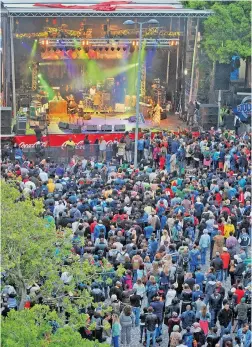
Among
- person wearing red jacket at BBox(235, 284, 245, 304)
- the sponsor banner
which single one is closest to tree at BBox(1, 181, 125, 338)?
person wearing red jacket at BBox(235, 284, 245, 304)

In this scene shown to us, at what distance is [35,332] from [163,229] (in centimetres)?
1003

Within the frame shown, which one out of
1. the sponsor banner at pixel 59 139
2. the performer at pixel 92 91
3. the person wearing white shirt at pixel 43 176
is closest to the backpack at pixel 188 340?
the person wearing white shirt at pixel 43 176

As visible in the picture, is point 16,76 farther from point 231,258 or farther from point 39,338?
point 39,338

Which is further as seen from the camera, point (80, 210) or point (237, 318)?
point (80, 210)

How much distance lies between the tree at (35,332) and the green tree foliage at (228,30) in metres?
28.4

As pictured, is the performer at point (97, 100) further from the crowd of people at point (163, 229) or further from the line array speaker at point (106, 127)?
the crowd of people at point (163, 229)

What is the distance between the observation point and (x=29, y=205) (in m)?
20.3

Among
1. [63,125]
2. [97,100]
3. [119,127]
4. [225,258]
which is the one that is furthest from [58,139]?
[225,258]

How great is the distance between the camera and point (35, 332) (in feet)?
56.9

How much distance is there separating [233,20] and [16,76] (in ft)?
32.3

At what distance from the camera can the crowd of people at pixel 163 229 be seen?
2167 centimetres

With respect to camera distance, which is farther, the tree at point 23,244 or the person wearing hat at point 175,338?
the person wearing hat at point 175,338

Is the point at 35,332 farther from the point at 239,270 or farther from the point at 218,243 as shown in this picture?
the point at 218,243

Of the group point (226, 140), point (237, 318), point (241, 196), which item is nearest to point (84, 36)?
point (226, 140)
